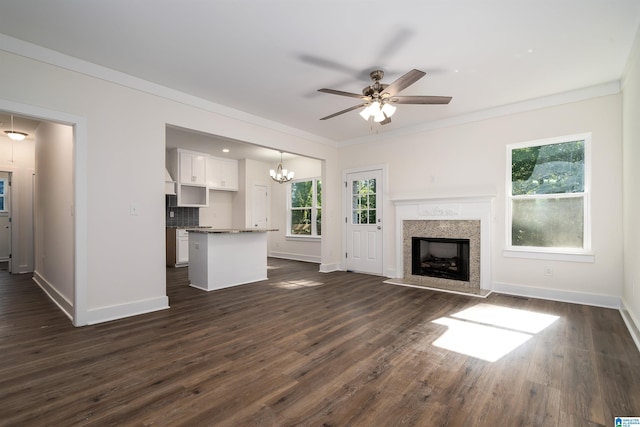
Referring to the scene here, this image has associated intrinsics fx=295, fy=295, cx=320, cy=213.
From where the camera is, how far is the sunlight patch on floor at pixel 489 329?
256cm

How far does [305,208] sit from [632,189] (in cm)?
639

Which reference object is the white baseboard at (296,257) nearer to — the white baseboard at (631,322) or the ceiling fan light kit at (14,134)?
the white baseboard at (631,322)

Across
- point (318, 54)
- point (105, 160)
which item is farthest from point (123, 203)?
point (318, 54)

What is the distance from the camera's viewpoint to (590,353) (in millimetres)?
2457

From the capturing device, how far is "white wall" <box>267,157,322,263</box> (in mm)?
7992

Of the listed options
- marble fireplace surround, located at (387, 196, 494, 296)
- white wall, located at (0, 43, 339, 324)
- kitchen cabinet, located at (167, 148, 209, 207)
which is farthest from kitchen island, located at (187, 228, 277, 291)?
kitchen cabinet, located at (167, 148, 209, 207)

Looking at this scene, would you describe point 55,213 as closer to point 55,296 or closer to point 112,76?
point 55,296

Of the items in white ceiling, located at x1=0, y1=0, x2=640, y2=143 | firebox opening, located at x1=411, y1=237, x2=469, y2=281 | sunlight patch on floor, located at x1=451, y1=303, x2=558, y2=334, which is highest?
white ceiling, located at x1=0, y1=0, x2=640, y2=143

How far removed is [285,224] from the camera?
8.66m

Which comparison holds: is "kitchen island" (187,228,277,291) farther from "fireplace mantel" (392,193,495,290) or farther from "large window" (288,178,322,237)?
"large window" (288,178,322,237)

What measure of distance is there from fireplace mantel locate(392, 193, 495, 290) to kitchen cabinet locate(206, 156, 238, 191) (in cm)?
477

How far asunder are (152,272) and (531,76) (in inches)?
202

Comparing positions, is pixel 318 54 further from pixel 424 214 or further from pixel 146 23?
pixel 424 214

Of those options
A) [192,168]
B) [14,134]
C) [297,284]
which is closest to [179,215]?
[192,168]
